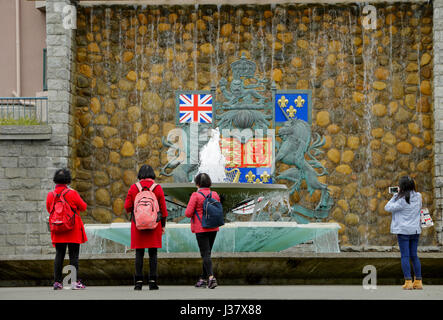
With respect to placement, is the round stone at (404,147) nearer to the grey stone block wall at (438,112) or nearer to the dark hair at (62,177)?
the grey stone block wall at (438,112)

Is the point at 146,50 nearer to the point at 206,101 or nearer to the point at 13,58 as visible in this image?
the point at 206,101

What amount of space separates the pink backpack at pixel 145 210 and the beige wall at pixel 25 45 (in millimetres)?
11418

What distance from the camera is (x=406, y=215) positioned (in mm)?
9539

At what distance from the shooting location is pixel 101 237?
1198cm

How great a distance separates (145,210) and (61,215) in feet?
3.52

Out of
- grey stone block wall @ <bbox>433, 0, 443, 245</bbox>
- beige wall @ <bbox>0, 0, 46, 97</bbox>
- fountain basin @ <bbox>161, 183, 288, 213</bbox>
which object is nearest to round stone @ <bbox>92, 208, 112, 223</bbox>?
beige wall @ <bbox>0, 0, 46, 97</bbox>

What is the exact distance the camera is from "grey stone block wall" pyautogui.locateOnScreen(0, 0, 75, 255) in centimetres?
1766

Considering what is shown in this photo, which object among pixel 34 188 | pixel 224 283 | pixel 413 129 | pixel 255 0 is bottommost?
pixel 224 283

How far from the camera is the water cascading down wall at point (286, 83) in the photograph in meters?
18.9

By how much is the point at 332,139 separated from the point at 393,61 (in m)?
2.27

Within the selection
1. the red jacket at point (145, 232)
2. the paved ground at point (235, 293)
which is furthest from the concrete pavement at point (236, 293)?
the red jacket at point (145, 232)

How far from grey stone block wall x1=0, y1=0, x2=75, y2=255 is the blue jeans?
9.60m

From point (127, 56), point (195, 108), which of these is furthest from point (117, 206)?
point (127, 56)
